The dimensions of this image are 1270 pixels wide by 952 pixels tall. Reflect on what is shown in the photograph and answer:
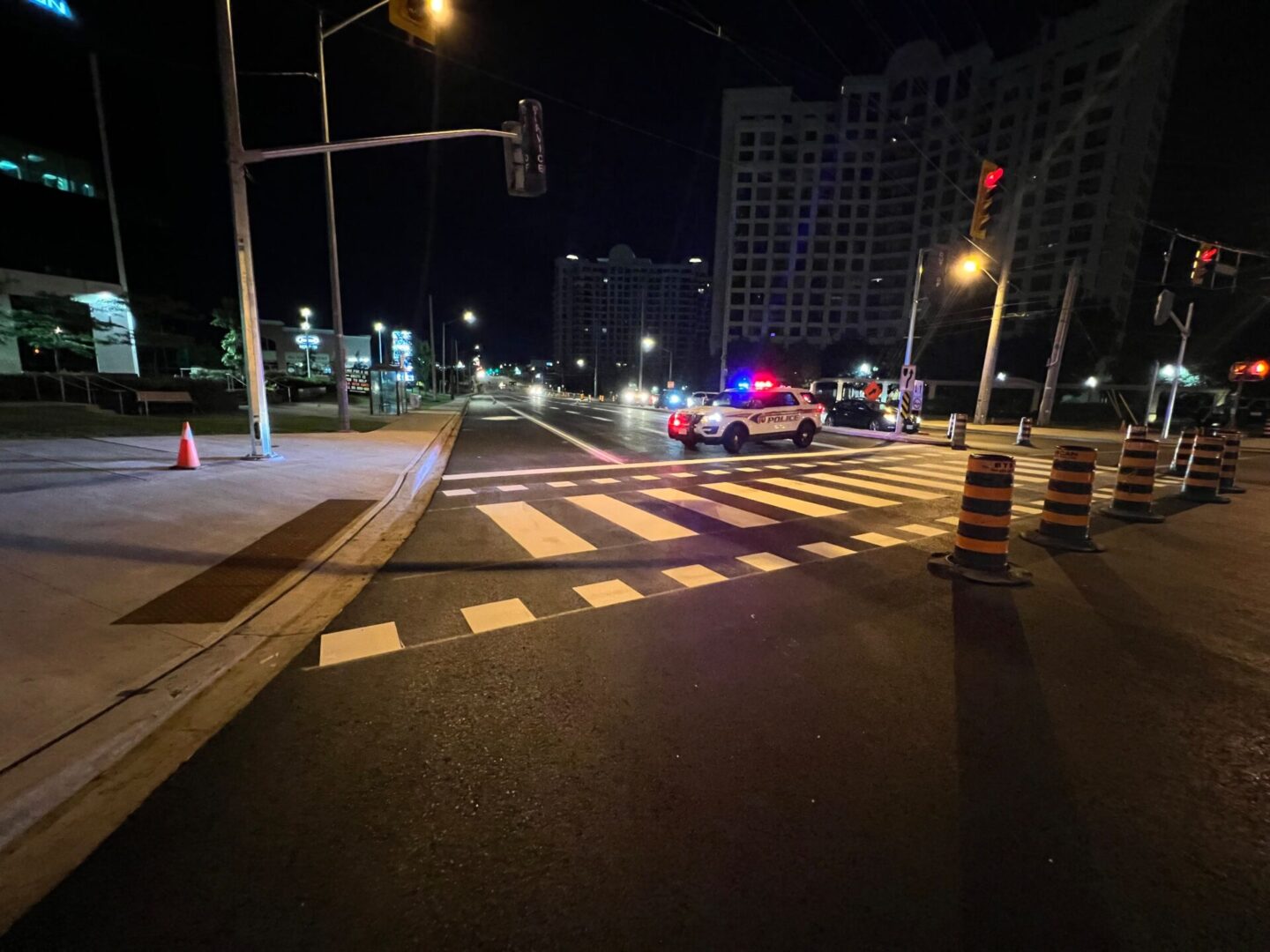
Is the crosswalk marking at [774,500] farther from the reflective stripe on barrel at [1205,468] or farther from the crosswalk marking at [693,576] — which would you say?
the reflective stripe on barrel at [1205,468]

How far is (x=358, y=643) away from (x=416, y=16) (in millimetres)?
8472

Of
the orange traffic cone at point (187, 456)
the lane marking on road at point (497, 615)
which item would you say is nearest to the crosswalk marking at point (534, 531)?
the lane marking on road at point (497, 615)

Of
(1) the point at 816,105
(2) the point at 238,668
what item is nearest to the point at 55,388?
(2) the point at 238,668

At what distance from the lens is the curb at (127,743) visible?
7.15 feet

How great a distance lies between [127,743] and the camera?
286 centimetres

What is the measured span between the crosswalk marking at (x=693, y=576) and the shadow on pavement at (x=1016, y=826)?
7.34ft

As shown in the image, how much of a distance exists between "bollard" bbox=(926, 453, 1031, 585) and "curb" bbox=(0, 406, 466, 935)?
6147 mm

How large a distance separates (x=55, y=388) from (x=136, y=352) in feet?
44.5

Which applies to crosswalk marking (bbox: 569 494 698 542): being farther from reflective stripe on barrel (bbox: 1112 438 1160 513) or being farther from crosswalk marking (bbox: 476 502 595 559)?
reflective stripe on barrel (bbox: 1112 438 1160 513)

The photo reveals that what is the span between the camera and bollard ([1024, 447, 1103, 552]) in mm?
6652

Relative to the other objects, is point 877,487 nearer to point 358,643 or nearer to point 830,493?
point 830,493

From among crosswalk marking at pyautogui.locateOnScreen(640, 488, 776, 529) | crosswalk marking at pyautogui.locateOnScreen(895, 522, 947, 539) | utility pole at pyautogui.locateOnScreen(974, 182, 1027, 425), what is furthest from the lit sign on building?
utility pole at pyautogui.locateOnScreen(974, 182, 1027, 425)

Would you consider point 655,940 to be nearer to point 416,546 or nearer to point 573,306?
point 416,546

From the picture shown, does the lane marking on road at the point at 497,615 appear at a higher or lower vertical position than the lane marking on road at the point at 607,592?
lower
